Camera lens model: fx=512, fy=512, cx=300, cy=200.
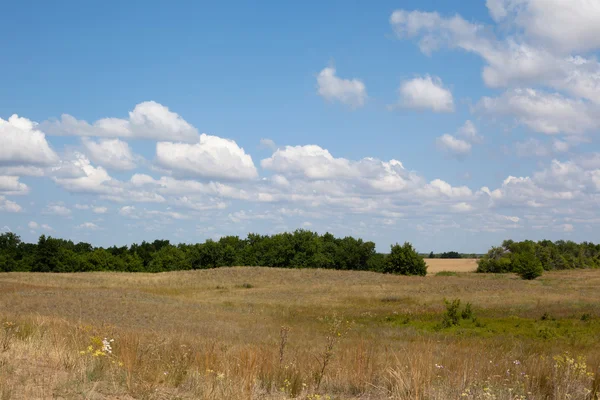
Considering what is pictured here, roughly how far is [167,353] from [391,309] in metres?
30.3

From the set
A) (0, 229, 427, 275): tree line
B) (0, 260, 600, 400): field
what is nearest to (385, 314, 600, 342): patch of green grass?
(0, 260, 600, 400): field

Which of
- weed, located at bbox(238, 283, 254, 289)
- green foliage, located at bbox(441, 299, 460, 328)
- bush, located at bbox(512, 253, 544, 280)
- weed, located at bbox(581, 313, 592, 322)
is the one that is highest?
bush, located at bbox(512, 253, 544, 280)

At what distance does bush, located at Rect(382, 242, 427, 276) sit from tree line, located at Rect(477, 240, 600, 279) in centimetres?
1988

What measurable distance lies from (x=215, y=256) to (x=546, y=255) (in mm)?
71369

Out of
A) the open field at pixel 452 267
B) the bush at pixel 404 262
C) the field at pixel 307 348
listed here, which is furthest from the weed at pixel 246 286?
the open field at pixel 452 267

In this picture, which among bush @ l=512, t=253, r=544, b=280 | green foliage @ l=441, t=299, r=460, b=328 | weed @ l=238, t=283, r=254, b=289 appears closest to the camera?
green foliage @ l=441, t=299, r=460, b=328

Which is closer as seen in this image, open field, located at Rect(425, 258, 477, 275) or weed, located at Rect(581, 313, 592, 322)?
weed, located at Rect(581, 313, 592, 322)

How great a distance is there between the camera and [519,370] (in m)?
8.28

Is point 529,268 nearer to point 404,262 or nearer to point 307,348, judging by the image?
point 404,262

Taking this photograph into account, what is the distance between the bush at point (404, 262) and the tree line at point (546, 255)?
19.9 metres

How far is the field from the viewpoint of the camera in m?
6.93

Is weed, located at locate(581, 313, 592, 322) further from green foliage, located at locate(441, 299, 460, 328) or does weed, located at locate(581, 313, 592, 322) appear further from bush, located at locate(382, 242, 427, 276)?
bush, located at locate(382, 242, 427, 276)

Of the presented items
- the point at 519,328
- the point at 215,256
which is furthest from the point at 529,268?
the point at 215,256

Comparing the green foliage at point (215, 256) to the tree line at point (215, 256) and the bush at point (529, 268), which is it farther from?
the bush at point (529, 268)
